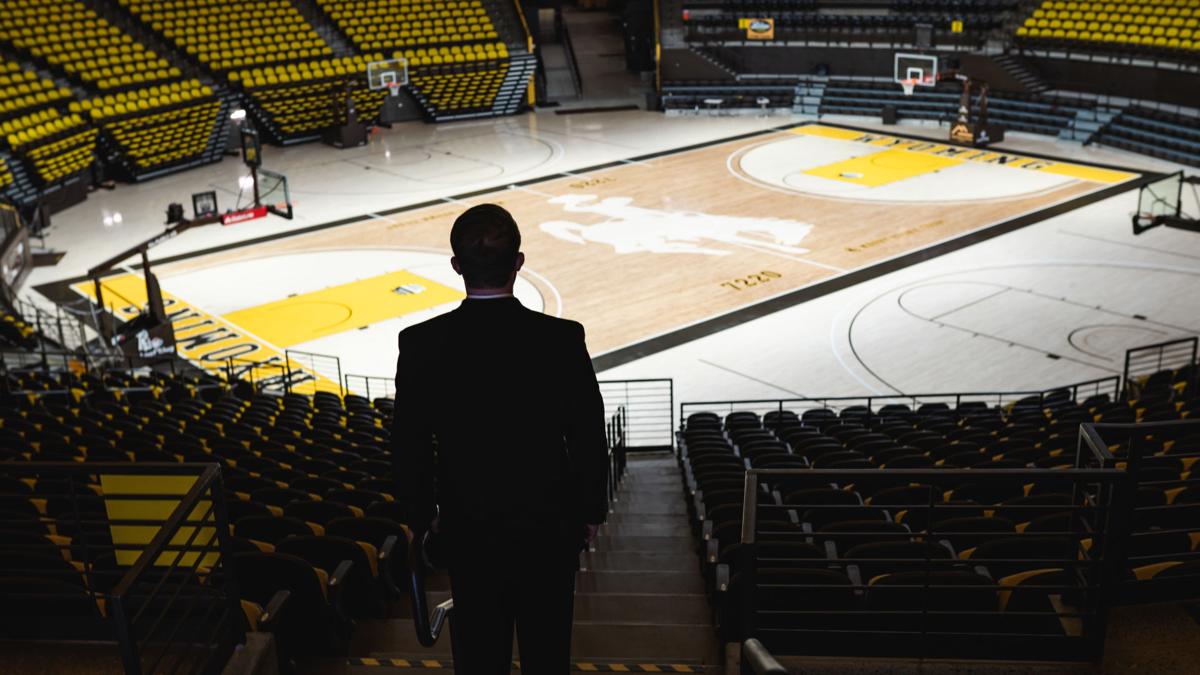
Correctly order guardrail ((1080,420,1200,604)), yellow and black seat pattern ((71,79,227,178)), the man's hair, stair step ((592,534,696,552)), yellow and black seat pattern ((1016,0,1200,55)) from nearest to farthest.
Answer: the man's hair < guardrail ((1080,420,1200,604)) < stair step ((592,534,696,552)) < yellow and black seat pattern ((71,79,227,178)) < yellow and black seat pattern ((1016,0,1200,55))

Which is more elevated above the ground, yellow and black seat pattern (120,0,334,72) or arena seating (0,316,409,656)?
yellow and black seat pattern (120,0,334,72)

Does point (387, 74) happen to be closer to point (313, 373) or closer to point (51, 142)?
point (51, 142)

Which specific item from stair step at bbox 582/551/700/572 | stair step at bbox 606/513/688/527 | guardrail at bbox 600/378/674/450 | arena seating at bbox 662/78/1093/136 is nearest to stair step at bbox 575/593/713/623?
stair step at bbox 582/551/700/572

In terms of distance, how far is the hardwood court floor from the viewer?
776 inches

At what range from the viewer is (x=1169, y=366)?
54.0ft

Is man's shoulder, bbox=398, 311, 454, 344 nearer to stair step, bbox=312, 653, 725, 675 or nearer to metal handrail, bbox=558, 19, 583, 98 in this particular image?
stair step, bbox=312, 653, 725, 675

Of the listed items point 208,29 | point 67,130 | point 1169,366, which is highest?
point 208,29

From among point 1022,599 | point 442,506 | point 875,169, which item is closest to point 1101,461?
point 1022,599

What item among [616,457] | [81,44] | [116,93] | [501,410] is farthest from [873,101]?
[501,410]

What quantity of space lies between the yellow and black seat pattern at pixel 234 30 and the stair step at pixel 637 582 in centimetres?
3072

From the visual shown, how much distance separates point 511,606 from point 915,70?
3375cm

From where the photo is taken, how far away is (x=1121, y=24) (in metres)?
33.6

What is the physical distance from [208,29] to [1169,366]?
97.9 ft

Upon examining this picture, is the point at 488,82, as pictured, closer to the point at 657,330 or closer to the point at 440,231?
the point at 440,231
